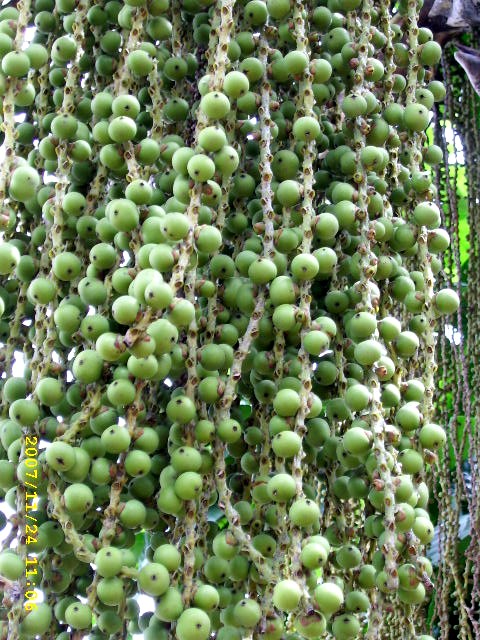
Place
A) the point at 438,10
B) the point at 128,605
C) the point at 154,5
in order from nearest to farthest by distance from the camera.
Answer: the point at 128,605
the point at 154,5
the point at 438,10

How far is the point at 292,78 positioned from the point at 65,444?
2.19ft

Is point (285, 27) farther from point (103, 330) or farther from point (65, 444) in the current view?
point (65, 444)

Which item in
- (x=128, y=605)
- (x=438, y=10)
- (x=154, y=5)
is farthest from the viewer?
(x=438, y=10)

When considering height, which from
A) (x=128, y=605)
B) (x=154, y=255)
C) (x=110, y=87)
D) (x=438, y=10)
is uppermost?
(x=438, y=10)

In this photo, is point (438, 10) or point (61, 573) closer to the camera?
point (61, 573)

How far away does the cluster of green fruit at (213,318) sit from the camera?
90 cm

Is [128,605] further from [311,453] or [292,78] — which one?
[292,78]

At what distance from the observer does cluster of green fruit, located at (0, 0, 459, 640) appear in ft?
2.95

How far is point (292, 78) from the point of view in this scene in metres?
1.21

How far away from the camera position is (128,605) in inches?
38.5

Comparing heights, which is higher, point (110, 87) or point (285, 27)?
point (285, 27)

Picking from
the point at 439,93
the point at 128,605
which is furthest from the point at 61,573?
the point at 439,93

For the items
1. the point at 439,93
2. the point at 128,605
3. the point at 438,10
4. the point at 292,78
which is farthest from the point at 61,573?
the point at 438,10

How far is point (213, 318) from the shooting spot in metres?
1.02
